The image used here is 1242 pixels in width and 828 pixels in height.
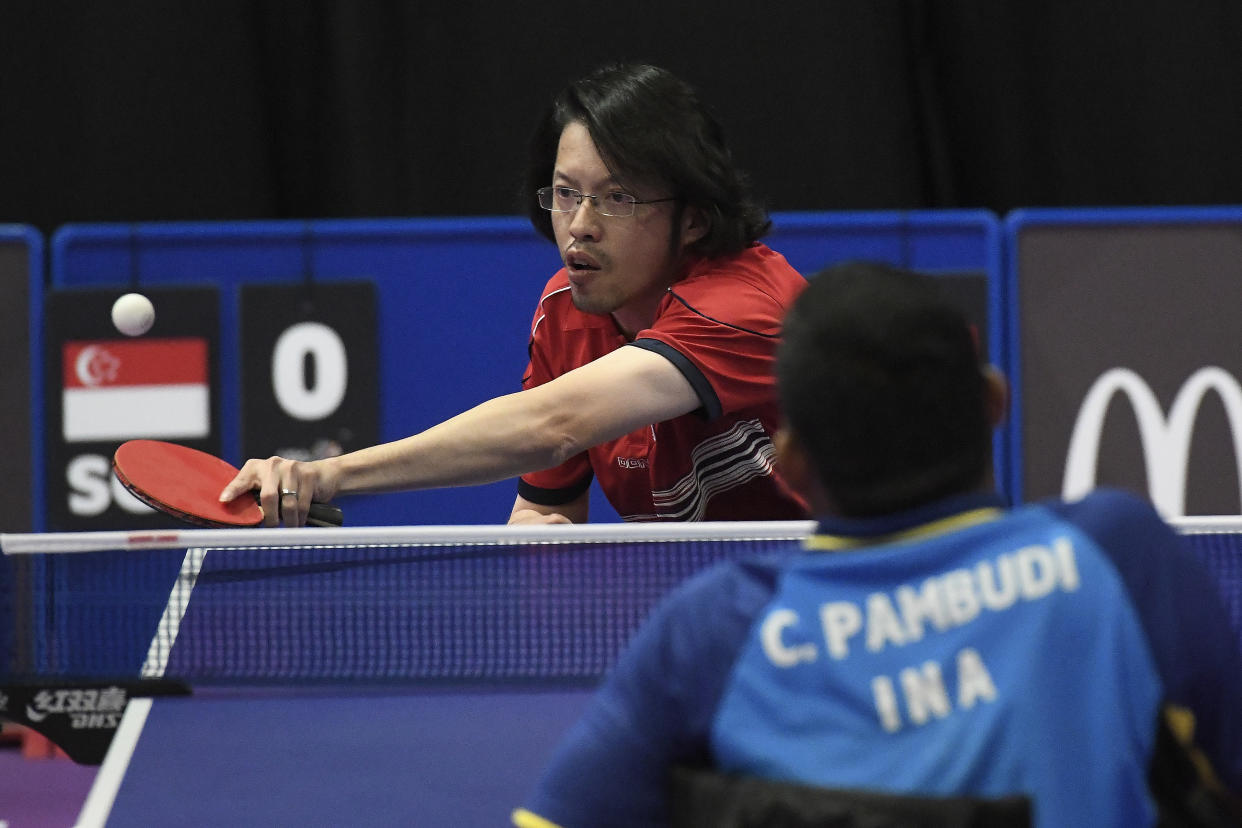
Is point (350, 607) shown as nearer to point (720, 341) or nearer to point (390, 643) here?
point (390, 643)

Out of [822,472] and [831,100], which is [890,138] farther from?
[822,472]

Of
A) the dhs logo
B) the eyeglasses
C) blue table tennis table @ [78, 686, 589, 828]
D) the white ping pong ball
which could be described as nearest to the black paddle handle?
blue table tennis table @ [78, 686, 589, 828]

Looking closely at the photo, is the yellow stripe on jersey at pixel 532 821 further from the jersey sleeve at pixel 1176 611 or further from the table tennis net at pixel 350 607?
the table tennis net at pixel 350 607

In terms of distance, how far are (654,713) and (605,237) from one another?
1586mm

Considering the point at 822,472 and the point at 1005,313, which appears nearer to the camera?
the point at 822,472

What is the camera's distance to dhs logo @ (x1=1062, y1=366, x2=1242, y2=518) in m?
4.72

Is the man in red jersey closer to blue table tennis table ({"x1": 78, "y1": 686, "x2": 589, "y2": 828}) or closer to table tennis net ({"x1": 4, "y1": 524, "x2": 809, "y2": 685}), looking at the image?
table tennis net ({"x1": 4, "y1": 524, "x2": 809, "y2": 685})

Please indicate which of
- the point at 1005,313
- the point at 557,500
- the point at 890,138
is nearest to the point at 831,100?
the point at 890,138

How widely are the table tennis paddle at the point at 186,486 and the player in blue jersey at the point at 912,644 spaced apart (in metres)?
1.18

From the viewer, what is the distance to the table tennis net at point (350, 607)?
2361 millimetres

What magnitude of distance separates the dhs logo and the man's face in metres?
2.22

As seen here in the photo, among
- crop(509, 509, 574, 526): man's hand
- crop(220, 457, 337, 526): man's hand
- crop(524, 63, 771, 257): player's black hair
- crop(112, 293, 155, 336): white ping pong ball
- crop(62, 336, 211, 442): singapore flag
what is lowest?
crop(509, 509, 574, 526): man's hand

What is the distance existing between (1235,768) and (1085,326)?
3609mm

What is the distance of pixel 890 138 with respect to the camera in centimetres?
541
